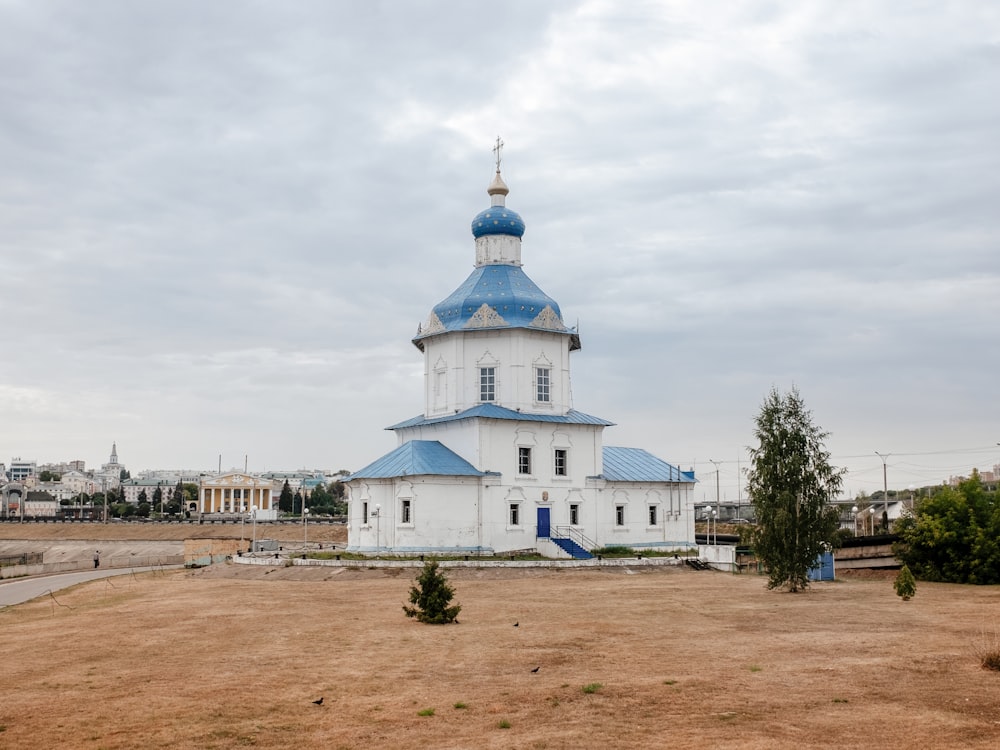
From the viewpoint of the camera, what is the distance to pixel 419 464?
1511 inches

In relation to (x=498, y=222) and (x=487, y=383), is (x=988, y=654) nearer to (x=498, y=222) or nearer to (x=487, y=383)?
(x=487, y=383)

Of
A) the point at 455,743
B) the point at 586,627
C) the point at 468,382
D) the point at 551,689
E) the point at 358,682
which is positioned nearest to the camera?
the point at 455,743

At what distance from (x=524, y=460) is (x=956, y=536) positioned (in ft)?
57.4

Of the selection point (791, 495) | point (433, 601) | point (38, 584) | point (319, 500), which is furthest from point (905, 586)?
point (319, 500)

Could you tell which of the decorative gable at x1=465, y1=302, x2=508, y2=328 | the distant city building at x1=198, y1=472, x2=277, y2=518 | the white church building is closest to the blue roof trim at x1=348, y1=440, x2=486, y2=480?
the white church building

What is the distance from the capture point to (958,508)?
32.0m

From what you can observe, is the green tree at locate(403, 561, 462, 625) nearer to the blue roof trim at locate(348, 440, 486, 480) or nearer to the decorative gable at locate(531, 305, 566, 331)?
the blue roof trim at locate(348, 440, 486, 480)

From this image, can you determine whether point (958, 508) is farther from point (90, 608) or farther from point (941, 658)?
point (90, 608)

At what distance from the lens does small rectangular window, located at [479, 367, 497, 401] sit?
138ft

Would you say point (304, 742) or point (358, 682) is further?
point (358, 682)

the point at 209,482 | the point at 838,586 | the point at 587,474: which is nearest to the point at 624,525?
the point at 587,474

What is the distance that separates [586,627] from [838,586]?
15.3 m

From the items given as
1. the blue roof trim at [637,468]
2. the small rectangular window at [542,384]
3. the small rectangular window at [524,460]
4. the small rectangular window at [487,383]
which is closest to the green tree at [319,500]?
the blue roof trim at [637,468]

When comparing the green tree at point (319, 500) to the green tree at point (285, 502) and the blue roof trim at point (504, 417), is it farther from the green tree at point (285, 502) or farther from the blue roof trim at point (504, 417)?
the blue roof trim at point (504, 417)
